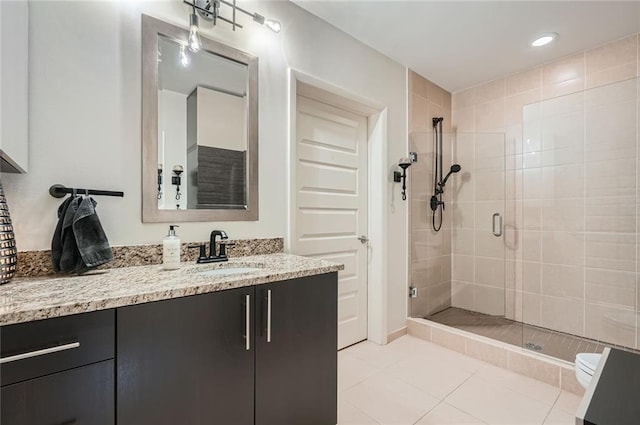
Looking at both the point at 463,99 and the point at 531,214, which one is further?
the point at 463,99

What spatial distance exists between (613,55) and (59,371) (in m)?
4.06

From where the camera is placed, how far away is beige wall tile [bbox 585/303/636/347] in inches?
92.3

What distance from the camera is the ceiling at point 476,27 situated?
2.09 m

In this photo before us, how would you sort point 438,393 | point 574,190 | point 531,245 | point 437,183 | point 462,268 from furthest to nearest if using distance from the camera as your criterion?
point 462,268
point 437,183
point 531,245
point 574,190
point 438,393

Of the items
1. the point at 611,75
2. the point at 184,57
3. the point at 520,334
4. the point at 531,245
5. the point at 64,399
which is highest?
the point at 611,75

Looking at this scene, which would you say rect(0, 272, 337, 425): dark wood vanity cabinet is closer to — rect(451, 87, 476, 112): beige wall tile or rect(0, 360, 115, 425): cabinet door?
rect(0, 360, 115, 425): cabinet door

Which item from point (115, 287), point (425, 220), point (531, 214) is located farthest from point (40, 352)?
point (531, 214)

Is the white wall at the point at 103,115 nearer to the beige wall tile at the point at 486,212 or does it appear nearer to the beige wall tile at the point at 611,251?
the beige wall tile at the point at 486,212

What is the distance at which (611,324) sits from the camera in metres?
2.46

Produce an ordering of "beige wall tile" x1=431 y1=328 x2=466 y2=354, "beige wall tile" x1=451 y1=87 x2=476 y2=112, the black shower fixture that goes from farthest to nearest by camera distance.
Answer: "beige wall tile" x1=451 y1=87 x2=476 y2=112 → the black shower fixture → "beige wall tile" x1=431 y1=328 x2=466 y2=354

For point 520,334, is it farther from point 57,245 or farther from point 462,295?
point 57,245

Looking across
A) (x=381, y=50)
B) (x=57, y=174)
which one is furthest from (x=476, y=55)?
(x=57, y=174)

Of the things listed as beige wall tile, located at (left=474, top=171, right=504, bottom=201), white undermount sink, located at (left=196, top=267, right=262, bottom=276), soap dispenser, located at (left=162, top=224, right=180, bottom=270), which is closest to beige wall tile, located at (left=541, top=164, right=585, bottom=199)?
beige wall tile, located at (left=474, top=171, right=504, bottom=201)

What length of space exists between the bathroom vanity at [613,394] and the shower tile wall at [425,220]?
2159 mm
